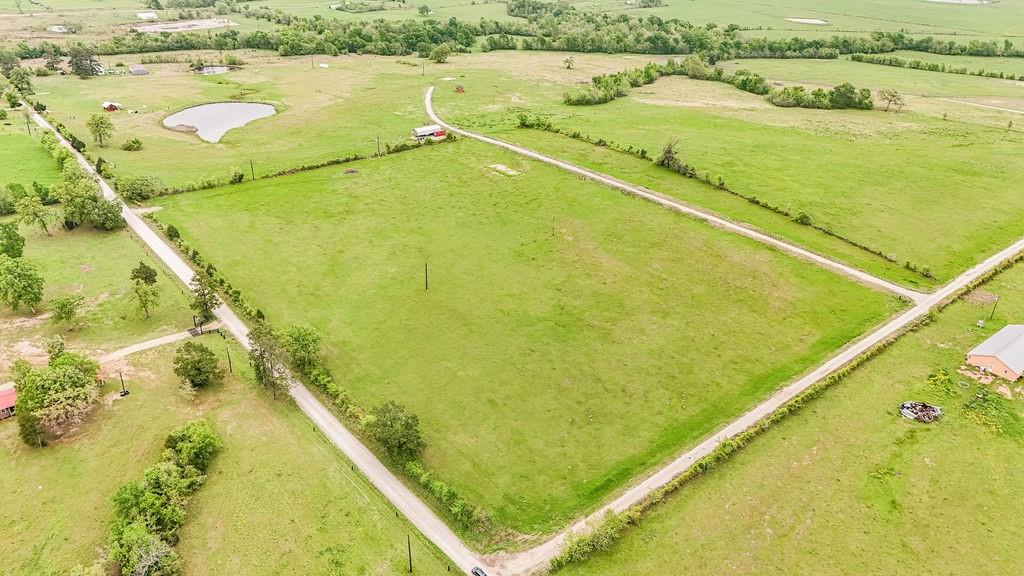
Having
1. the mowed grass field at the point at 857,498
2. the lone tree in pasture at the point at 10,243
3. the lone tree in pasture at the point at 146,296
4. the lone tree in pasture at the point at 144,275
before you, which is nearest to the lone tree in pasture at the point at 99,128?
the lone tree in pasture at the point at 10,243

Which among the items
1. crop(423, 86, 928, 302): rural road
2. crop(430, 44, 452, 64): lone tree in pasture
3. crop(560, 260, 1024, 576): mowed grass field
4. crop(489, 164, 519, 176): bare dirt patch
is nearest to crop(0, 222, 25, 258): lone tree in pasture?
crop(489, 164, 519, 176): bare dirt patch

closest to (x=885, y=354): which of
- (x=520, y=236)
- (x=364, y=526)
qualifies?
(x=520, y=236)

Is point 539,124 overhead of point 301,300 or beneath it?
overhead

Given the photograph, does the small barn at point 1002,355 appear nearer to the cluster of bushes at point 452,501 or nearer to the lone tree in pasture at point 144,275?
the cluster of bushes at point 452,501

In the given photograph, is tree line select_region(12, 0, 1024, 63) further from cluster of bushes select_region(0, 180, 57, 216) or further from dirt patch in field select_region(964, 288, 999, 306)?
dirt patch in field select_region(964, 288, 999, 306)

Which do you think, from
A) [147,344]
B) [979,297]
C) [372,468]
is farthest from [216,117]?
[979,297]

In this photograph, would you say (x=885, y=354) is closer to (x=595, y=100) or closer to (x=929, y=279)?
(x=929, y=279)
